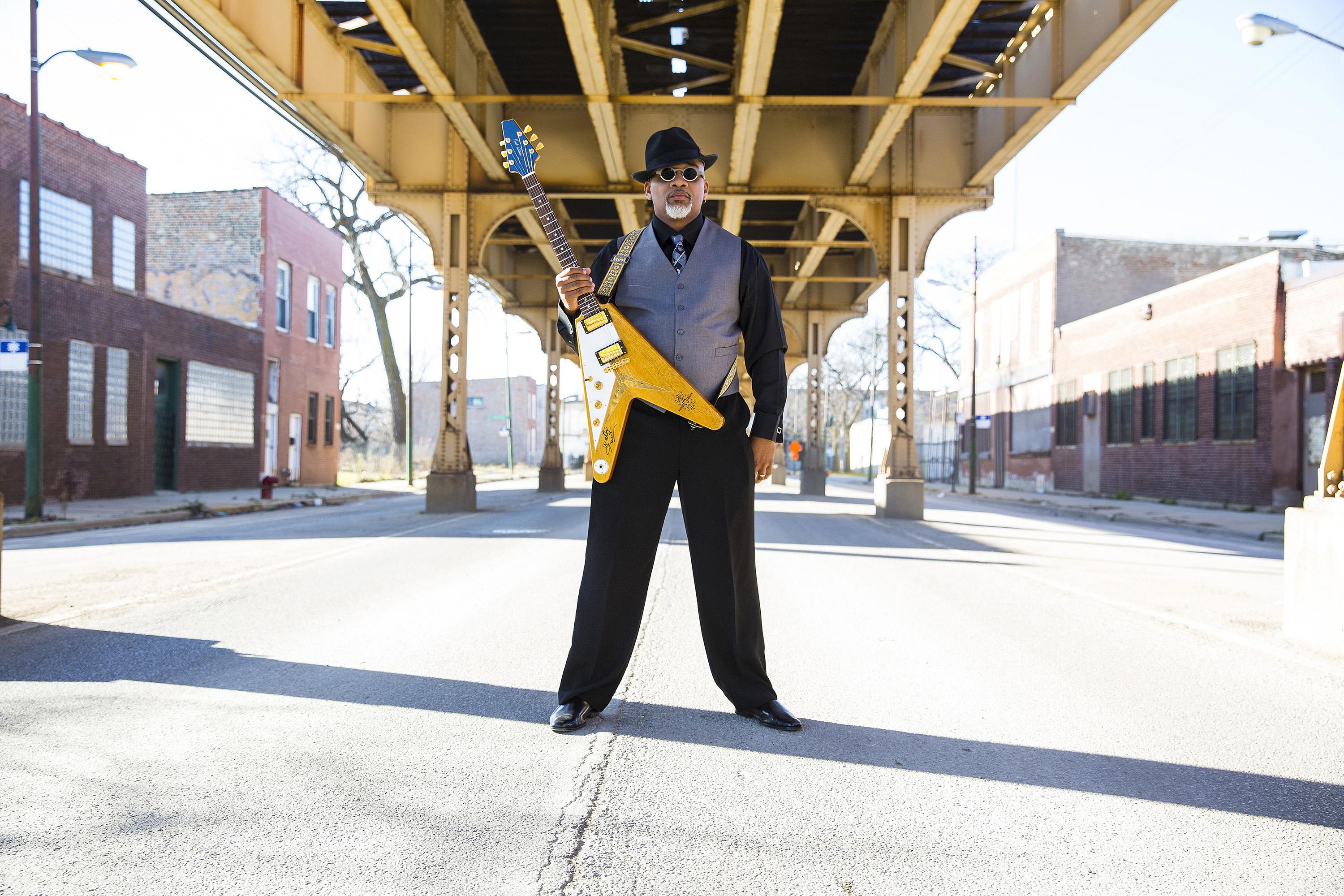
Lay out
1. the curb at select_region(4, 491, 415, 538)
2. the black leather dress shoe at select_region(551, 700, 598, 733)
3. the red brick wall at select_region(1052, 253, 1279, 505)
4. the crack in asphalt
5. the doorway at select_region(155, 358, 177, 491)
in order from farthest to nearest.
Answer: the doorway at select_region(155, 358, 177, 491) < the red brick wall at select_region(1052, 253, 1279, 505) < the curb at select_region(4, 491, 415, 538) < the black leather dress shoe at select_region(551, 700, 598, 733) < the crack in asphalt

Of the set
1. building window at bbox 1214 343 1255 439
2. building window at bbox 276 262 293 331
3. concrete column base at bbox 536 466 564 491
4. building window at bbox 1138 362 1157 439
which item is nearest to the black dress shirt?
building window at bbox 1214 343 1255 439

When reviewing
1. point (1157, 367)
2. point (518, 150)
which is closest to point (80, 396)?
point (518, 150)

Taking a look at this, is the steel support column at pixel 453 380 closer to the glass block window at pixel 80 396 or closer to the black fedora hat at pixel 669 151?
the glass block window at pixel 80 396

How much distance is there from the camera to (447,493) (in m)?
17.4

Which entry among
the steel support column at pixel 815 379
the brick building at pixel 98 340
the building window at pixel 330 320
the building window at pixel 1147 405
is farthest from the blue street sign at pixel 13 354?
the building window at pixel 1147 405

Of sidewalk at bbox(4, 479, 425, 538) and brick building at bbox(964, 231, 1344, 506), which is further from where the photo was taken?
brick building at bbox(964, 231, 1344, 506)

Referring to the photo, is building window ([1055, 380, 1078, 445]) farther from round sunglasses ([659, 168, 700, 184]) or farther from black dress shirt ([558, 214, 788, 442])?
round sunglasses ([659, 168, 700, 184])

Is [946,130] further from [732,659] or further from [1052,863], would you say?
[1052,863]

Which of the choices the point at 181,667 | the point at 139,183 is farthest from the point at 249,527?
the point at 139,183

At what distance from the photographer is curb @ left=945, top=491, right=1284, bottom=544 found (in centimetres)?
1576

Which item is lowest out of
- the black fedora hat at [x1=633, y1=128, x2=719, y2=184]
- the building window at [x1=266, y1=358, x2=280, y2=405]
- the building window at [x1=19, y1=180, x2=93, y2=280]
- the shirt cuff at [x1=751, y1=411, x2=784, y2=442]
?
the shirt cuff at [x1=751, y1=411, x2=784, y2=442]

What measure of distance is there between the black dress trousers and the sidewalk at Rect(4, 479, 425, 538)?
12484 mm

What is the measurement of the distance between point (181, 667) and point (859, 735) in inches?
122

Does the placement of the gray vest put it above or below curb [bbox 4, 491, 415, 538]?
above
